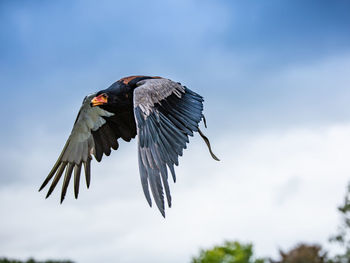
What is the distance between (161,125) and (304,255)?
8.18 ft

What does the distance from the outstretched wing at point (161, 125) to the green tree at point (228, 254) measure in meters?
5.44

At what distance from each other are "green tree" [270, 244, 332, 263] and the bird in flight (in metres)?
1.53

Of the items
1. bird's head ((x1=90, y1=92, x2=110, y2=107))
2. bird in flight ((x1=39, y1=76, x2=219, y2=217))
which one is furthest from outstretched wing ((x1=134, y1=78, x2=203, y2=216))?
bird's head ((x1=90, y1=92, x2=110, y2=107))

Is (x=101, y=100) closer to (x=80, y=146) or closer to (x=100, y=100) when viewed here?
(x=100, y=100)

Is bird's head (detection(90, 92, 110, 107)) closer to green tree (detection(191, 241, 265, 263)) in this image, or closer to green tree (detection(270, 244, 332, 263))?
green tree (detection(270, 244, 332, 263))

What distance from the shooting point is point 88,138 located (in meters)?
10.6

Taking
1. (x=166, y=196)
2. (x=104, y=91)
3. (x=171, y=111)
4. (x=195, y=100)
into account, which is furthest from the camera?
(x=104, y=91)

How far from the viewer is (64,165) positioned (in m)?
10.4

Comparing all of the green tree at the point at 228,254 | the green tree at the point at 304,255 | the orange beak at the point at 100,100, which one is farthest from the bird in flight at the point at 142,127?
the green tree at the point at 228,254

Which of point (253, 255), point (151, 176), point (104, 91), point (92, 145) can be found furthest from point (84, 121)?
point (253, 255)

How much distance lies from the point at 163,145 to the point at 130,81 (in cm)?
233

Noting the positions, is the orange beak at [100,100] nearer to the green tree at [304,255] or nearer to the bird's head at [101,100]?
the bird's head at [101,100]

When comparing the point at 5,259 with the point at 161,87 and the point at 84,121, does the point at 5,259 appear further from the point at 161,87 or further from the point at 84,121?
the point at 161,87

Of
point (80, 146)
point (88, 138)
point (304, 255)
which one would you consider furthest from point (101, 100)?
point (304, 255)
